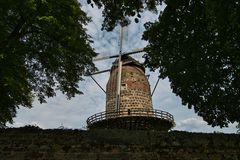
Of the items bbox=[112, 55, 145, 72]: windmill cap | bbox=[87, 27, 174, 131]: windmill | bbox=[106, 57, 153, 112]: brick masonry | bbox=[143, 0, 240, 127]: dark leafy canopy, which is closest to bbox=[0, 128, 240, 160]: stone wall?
bbox=[143, 0, 240, 127]: dark leafy canopy

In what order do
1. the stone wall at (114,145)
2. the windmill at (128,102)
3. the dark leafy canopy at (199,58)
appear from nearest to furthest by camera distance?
the stone wall at (114,145) → the dark leafy canopy at (199,58) → the windmill at (128,102)

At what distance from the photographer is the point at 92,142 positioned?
8648 millimetres

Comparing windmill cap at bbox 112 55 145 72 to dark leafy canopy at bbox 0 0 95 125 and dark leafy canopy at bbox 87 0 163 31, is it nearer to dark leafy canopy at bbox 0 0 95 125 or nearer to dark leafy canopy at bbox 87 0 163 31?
dark leafy canopy at bbox 0 0 95 125

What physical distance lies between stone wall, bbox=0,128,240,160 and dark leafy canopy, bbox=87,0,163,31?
3.50 m

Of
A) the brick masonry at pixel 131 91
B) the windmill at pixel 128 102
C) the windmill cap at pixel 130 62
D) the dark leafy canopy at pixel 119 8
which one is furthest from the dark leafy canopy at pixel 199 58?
the windmill cap at pixel 130 62

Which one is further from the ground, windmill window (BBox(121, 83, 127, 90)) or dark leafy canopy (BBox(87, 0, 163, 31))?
windmill window (BBox(121, 83, 127, 90))

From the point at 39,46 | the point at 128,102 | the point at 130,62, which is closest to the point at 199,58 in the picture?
the point at 39,46

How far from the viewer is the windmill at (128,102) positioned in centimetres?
2914

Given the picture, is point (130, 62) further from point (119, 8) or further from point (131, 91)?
point (119, 8)

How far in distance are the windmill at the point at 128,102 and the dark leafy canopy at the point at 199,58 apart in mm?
14043

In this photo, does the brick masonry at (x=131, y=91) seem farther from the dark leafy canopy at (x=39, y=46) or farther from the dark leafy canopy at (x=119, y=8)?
the dark leafy canopy at (x=119, y=8)

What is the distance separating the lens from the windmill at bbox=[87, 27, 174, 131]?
2914cm

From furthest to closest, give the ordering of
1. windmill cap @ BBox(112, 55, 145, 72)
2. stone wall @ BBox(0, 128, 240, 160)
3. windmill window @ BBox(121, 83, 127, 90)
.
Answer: windmill cap @ BBox(112, 55, 145, 72), windmill window @ BBox(121, 83, 127, 90), stone wall @ BBox(0, 128, 240, 160)

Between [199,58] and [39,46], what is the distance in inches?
273
